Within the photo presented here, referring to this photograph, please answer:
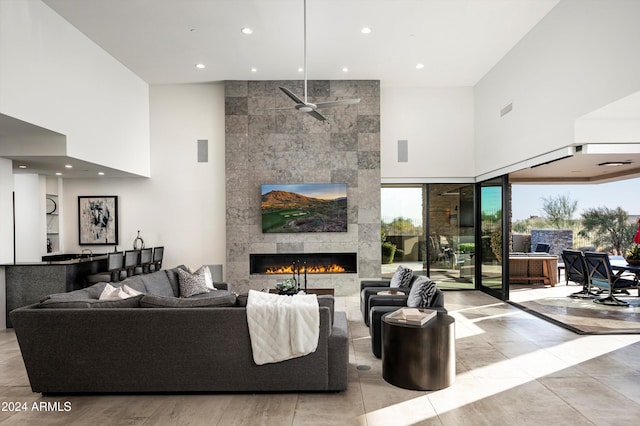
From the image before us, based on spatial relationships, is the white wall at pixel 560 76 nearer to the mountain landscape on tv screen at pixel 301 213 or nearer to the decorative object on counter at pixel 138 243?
the mountain landscape on tv screen at pixel 301 213

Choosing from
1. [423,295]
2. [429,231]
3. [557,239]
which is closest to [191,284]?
[423,295]

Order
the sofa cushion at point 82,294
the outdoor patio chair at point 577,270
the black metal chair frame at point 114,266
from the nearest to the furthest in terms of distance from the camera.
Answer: the sofa cushion at point 82,294 → the black metal chair frame at point 114,266 → the outdoor patio chair at point 577,270

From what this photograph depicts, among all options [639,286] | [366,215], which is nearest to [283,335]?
[366,215]

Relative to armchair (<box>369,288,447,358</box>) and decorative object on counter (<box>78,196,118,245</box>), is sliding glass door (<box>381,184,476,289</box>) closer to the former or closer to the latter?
A: armchair (<box>369,288,447,358</box>)

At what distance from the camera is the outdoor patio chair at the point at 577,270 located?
7609mm

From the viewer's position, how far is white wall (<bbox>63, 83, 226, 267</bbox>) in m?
8.63

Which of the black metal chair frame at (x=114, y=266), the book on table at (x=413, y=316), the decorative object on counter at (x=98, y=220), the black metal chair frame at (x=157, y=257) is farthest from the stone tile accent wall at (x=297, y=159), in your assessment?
the book on table at (x=413, y=316)

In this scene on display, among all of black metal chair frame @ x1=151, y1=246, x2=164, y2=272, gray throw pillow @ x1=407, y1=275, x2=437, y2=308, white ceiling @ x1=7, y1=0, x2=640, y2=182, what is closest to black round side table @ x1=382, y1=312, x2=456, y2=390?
gray throw pillow @ x1=407, y1=275, x2=437, y2=308

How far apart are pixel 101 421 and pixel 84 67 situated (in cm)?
525

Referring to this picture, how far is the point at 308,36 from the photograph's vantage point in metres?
6.42

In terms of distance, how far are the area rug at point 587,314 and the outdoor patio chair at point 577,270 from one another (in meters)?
0.34

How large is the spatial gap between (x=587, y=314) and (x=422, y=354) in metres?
4.26

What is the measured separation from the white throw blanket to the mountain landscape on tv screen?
4.87 meters

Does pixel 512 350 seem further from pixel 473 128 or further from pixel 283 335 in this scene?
pixel 473 128
